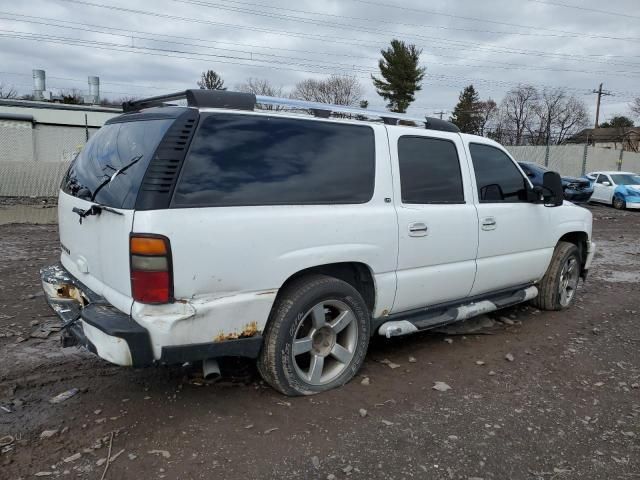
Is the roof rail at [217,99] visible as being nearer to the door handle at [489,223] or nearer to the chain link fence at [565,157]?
the door handle at [489,223]

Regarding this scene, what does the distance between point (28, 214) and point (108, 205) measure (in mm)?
12140

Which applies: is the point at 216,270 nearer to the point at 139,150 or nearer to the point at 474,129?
the point at 139,150

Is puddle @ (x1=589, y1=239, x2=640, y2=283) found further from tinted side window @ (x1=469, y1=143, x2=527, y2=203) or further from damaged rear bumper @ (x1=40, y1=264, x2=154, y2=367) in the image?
damaged rear bumper @ (x1=40, y1=264, x2=154, y2=367)

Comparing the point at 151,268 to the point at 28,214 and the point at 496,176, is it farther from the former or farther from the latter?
the point at 28,214

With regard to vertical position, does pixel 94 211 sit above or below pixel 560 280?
above

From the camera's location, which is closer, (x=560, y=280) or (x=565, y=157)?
(x=560, y=280)

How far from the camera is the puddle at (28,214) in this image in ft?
40.0

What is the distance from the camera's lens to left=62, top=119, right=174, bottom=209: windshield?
2.93 m

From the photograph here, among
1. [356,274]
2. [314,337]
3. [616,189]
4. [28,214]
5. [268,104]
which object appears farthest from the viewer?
[616,189]

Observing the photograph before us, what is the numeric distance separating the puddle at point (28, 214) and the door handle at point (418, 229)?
10545 mm

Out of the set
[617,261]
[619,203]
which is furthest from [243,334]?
[619,203]

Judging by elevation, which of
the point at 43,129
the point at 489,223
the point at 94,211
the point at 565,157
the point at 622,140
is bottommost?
the point at 489,223

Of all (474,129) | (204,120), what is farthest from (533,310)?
(474,129)

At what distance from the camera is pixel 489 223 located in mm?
4473
